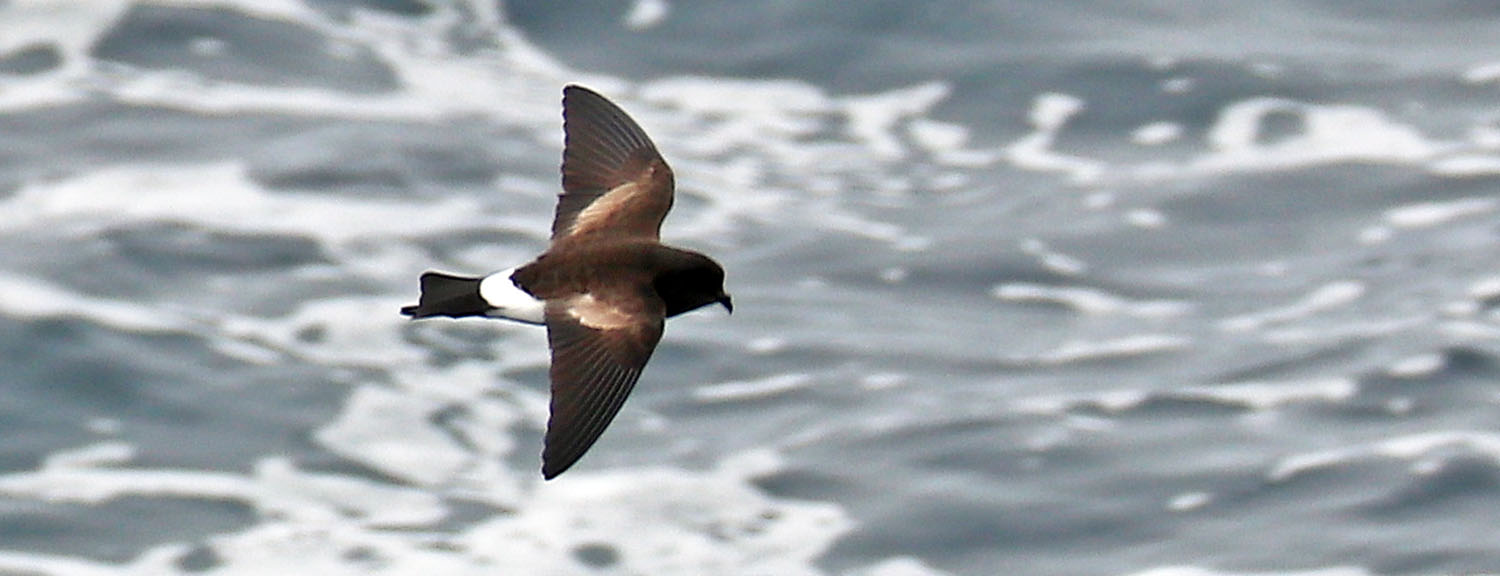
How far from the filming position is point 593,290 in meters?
7.86

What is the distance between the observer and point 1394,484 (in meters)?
14.0

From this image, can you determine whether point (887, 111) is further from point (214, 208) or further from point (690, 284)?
point (690, 284)

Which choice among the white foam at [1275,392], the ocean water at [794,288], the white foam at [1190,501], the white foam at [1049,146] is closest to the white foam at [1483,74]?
the ocean water at [794,288]

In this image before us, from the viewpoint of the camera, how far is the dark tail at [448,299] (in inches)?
297

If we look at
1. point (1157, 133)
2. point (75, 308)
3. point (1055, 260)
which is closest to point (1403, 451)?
point (1055, 260)

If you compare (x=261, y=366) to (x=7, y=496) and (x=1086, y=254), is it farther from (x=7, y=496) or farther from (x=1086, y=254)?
(x=1086, y=254)

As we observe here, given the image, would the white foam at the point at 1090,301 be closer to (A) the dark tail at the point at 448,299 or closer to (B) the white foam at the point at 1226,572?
(B) the white foam at the point at 1226,572

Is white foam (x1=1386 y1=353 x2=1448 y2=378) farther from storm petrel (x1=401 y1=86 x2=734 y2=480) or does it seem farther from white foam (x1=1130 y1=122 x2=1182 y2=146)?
storm petrel (x1=401 y1=86 x2=734 y2=480)

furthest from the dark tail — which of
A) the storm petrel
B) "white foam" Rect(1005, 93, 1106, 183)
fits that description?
"white foam" Rect(1005, 93, 1106, 183)

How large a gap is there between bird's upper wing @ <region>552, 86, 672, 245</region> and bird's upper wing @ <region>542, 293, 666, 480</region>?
97 centimetres

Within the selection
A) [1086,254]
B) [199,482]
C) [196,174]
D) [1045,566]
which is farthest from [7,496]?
[1086,254]

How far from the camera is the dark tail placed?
24.7 feet

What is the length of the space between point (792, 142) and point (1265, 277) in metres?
3.39

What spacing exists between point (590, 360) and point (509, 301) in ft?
1.15
